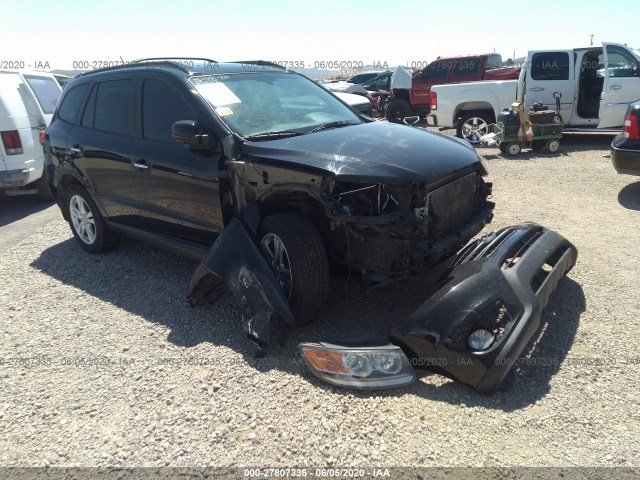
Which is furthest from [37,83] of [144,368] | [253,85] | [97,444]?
[97,444]

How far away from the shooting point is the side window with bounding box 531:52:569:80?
405 inches

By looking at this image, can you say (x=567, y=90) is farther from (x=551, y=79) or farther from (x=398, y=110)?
(x=398, y=110)

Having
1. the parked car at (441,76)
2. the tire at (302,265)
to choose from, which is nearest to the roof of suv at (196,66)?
the tire at (302,265)

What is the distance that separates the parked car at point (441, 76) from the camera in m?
13.5

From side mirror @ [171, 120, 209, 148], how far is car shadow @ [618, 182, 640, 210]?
209 inches

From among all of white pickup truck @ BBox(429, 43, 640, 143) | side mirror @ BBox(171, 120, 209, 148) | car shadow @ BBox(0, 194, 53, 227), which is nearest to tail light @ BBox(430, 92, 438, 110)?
white pickup truck @ BBox(429, 43, 640, 143)

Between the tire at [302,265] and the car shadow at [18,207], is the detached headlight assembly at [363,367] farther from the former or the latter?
the car shadow at [18,207]

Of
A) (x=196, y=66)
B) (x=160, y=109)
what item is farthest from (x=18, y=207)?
(x=196, y=66)

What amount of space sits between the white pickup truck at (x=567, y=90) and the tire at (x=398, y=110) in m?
4.25

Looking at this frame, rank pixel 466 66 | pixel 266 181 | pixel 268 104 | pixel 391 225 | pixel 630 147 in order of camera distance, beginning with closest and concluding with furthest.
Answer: pixel 391 225
pixel 266 181
pixel 268 104
pixel 630 147
pixel 466 66

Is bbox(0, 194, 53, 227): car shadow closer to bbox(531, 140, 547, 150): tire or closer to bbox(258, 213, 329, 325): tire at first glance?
bbox(258, 213, 329, 325): tire

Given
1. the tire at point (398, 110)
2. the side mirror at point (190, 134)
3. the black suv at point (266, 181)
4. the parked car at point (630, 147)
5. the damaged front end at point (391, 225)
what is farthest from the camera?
the tire at point (398, 110)

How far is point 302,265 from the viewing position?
10.6 feet

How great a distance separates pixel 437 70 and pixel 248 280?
516 inches
